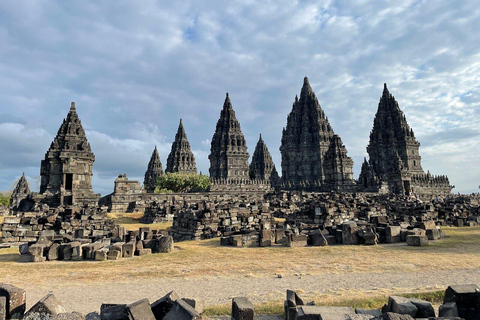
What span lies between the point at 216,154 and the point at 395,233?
50795 millimetres

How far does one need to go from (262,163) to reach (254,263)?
67.2 meters

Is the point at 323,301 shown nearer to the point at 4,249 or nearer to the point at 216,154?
the point at 4,249

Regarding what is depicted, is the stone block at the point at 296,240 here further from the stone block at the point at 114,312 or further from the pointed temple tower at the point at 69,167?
the pointed temple tower at the point at 69,167

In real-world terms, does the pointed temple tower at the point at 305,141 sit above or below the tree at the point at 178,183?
above

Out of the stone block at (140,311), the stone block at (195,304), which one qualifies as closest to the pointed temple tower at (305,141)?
the stone block at (195,304)

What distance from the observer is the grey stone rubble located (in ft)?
12.2

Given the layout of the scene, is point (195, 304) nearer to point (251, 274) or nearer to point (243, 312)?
point (243, 312)

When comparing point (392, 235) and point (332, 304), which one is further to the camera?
point (392, 235)

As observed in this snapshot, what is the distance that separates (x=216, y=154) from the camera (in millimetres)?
60844

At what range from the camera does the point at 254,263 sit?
8.05 meters

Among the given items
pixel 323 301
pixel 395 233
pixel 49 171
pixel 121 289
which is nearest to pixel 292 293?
pixel 323 301

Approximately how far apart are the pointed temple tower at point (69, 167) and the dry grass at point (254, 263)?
19178mm

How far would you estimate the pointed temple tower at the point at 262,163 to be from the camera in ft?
239

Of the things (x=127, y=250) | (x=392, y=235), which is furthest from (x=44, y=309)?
(x=392, y=235)
